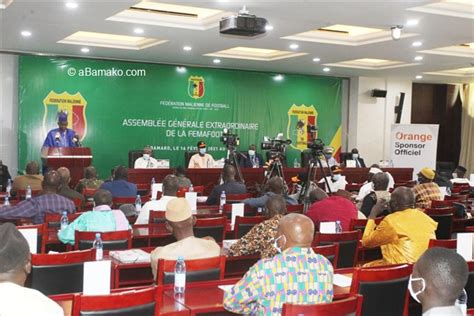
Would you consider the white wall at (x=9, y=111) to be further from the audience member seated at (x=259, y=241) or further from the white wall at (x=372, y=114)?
the audience member seated at (x=259, y=241)

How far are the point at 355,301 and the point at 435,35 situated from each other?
8.23 meters

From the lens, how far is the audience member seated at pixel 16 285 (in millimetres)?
2207

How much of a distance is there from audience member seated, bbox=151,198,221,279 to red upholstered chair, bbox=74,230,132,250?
894 millimetres

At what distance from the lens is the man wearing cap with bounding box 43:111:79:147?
40.0 ft

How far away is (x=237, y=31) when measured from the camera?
314 inches

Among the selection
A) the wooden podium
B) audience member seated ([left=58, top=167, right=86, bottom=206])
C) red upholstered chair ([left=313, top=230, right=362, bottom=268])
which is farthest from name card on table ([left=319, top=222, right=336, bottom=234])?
the wooden podium

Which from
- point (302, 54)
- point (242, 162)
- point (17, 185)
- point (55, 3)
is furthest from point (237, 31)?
point (242, 162)

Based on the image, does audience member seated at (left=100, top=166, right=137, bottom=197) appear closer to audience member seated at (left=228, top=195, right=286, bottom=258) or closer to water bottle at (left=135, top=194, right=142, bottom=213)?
water bottle at (left=135, top=194, right=142, bottom=213)

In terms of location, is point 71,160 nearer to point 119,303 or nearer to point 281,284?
point 119,303

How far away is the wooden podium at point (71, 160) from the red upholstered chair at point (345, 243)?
6.49 metres

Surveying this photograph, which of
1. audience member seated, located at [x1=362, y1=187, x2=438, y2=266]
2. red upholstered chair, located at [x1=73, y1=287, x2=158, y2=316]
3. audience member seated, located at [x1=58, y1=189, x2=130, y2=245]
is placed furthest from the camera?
audience member seated, located at [x1=58, y1=189, x2=130, y2=245]

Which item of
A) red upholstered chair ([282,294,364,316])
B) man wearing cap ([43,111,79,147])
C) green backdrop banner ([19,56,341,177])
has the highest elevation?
green backdrop banner ([19,56,341,177])

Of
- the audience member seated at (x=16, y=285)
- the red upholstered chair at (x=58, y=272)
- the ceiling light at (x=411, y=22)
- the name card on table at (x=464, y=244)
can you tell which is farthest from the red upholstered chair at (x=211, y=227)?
the ceiling light at (x=411, y=22)

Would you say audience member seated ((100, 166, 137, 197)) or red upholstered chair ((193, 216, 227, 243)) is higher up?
audience member seated ((100, 166, 137, 197))
